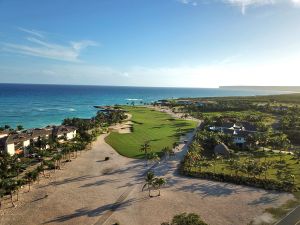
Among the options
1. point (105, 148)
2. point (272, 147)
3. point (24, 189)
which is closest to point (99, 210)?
point (24, 189)

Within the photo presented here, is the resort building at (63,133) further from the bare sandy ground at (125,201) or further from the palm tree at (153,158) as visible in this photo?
the palm tree at (153,158)

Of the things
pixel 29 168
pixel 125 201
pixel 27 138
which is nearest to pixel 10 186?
pixel 29 168

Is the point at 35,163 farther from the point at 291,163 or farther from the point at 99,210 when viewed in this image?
the point at 291,163

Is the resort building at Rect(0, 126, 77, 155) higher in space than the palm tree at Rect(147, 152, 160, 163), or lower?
higher

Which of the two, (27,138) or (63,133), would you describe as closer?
(27,138)

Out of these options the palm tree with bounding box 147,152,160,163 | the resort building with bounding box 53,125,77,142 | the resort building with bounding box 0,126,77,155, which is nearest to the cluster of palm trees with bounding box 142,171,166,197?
the palm tree with bounding box 147,152,160,163

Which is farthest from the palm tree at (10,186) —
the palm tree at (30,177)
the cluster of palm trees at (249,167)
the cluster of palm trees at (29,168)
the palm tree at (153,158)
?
the cluster of palm trees at (249,167)

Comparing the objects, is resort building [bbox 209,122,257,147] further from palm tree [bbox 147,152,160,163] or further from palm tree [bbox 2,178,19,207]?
palm tree [bbox 2,178,19,207]

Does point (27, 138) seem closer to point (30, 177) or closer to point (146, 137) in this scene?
point (30, 177)
